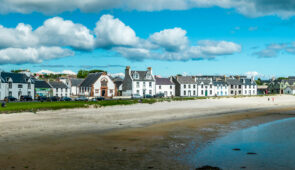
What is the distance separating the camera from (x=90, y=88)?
77812 millimetres

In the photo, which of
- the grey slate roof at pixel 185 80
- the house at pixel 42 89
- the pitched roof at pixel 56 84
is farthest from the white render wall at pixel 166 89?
the house at pixel 42 89

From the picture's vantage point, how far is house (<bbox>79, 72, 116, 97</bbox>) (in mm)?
77125

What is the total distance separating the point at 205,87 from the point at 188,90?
969 centimetres

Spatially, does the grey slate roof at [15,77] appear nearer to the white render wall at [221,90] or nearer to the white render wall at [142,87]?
the white render wall at [142,87]

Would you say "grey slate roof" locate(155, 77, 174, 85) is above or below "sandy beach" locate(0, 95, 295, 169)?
above

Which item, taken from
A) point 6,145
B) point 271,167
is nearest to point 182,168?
point 271,167

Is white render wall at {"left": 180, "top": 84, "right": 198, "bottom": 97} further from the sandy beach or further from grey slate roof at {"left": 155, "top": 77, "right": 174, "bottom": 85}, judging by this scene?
the sandy beach

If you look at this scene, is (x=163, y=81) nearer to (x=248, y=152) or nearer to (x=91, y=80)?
(x=91, y=80)

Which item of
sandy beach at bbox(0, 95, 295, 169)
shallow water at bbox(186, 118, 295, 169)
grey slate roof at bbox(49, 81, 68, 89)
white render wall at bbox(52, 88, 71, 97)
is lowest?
shallow water at bbox(186, 118, 295, 169)

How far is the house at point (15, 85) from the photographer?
65750 mm

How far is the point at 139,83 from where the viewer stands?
83375mm

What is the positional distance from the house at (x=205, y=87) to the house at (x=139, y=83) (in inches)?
898

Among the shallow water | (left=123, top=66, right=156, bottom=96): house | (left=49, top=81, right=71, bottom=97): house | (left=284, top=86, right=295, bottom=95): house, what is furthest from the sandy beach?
(left=284, top=86, right=295, bottom=95): house

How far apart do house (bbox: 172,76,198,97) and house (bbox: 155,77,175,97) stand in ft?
8.58
